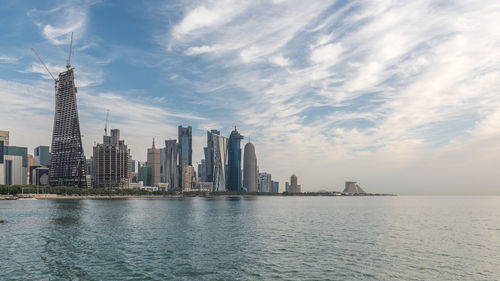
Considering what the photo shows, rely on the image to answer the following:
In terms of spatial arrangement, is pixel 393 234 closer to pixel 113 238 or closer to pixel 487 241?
pixel 487 241

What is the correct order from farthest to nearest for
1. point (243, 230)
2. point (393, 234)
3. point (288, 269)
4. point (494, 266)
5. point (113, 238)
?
point (243, 230) → point (393, 234) → point (113, 238) → point (494, 266) → point (288, 269)

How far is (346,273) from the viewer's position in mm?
51844

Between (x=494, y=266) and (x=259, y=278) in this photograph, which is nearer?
(x=259, y=278)

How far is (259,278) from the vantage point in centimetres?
4947

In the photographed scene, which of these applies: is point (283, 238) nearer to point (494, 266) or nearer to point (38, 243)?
point (494, 266)

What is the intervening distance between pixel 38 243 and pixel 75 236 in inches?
459

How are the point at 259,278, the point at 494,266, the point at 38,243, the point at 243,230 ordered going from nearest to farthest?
the point at 259,278 < the point at 494,266 < the point at 38,243 < the point at 243,230

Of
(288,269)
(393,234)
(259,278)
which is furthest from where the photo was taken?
(393,234)

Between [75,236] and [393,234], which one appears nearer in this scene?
[75,236]

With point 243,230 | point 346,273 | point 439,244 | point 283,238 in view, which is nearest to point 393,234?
point 439,244

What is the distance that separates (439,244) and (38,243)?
298ft

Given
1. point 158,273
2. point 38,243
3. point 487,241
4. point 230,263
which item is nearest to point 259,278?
point 230,263

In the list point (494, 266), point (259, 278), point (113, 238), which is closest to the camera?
point (259, 278)

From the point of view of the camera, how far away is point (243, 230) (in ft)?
341
